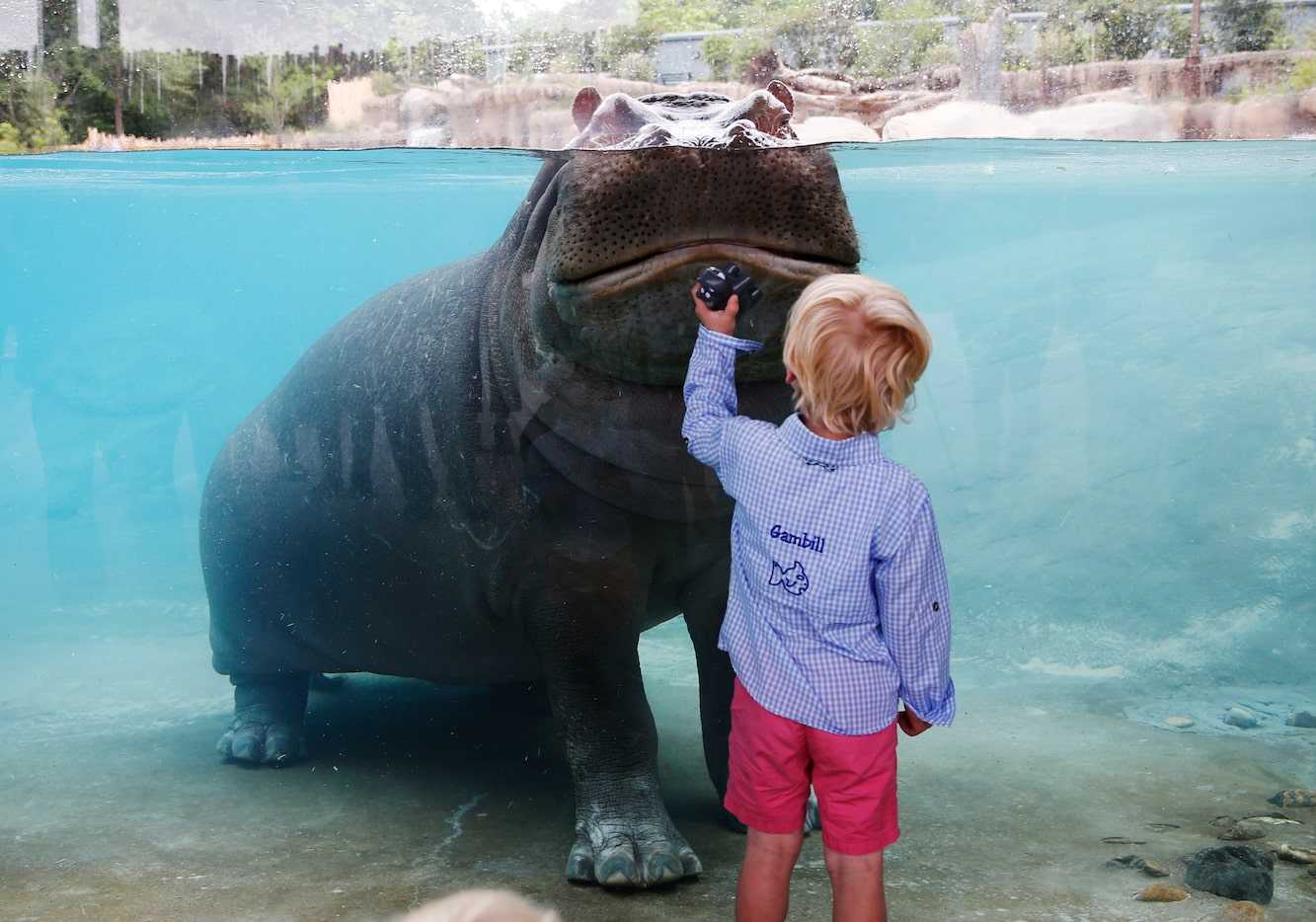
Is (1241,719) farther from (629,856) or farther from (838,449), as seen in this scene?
(838,449)

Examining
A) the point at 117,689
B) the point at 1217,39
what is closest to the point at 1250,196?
the point at 1217,39

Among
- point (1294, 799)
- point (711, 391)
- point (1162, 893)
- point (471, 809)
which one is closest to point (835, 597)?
point (711, 391)

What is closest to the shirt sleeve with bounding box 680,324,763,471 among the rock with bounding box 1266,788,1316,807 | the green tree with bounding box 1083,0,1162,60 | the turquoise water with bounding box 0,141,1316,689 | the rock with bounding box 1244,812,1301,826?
the turquoise water with bounding box 0,141,1316,689

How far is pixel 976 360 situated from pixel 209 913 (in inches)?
575

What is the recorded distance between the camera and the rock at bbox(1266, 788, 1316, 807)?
361 centimetres

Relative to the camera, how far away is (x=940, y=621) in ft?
7.06

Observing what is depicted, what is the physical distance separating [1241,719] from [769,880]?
459 centimetres

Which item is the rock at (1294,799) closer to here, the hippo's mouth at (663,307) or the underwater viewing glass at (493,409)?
the underwater viewing glass at (493,409)

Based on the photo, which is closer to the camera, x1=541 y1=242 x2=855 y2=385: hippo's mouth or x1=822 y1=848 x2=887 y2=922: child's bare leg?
x1=822 y1=848 x2=887 y2=922: child's bare leg

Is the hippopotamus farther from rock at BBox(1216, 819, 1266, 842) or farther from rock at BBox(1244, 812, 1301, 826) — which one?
rock at BBox(1244, 812, 1301, 826)

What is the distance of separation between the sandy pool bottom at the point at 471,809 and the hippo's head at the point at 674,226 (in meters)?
1.35

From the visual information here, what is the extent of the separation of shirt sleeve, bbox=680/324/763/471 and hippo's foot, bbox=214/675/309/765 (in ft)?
8.06

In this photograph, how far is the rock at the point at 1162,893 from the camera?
2688mm

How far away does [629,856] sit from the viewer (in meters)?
2.87
